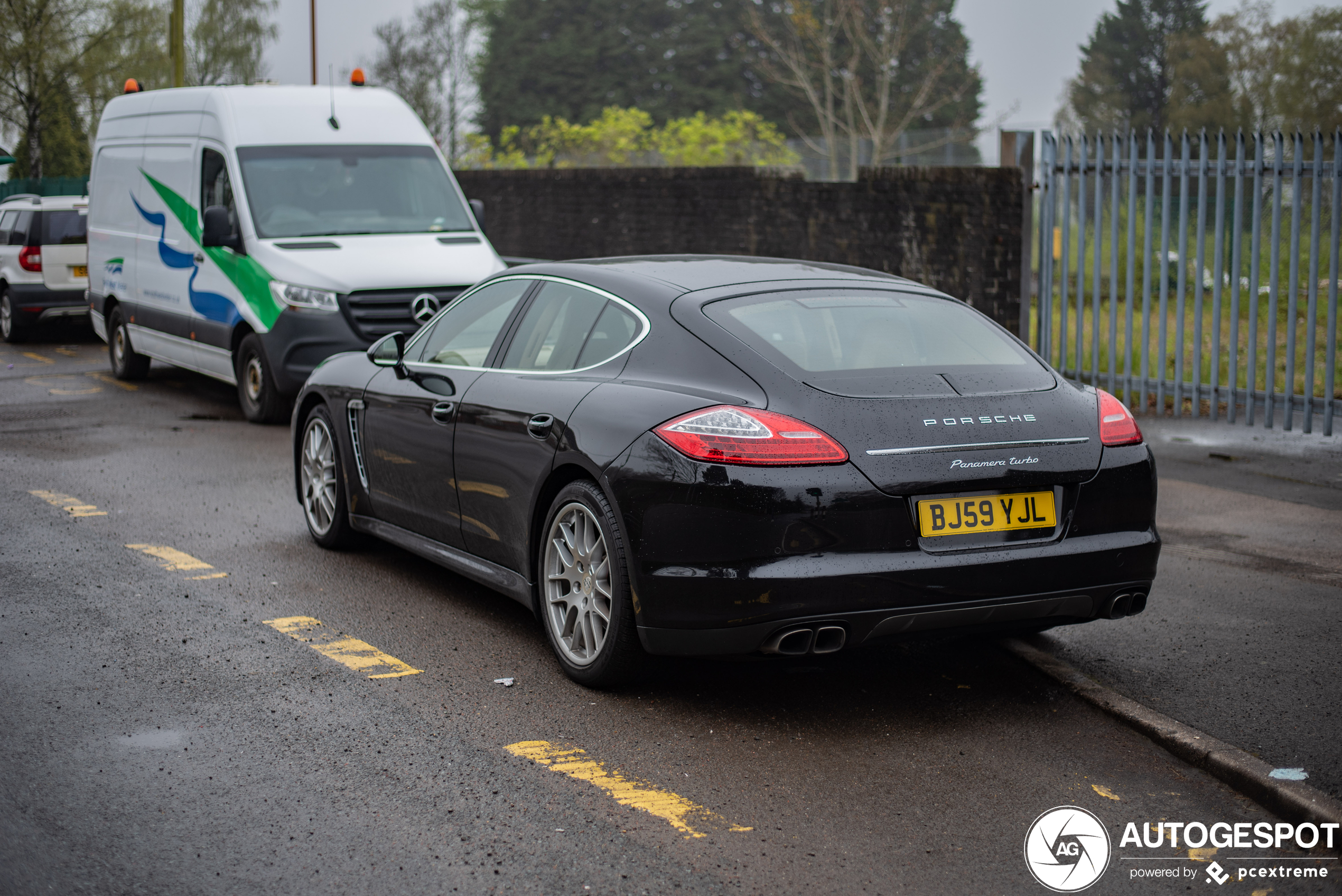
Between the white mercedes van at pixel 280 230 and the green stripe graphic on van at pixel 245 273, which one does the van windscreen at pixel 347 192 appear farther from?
the green stripe graphic on van at pixel 245 273

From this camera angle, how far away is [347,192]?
12.6 metres

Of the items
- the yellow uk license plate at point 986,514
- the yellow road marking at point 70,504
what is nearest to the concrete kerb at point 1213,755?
the yellow uk license plate at point 986,514

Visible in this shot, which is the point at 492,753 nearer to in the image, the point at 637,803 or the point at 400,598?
the point at 637,803

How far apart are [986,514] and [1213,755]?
99cm

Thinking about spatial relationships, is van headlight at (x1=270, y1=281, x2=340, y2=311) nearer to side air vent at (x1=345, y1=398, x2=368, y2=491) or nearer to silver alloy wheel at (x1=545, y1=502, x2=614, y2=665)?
side air vent at (x1=345, y1=398, x2=368, y2=491)

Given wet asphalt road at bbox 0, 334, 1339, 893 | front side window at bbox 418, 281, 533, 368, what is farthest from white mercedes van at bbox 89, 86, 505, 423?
wet asphalt road at bbox 0, 334, 1339, 893

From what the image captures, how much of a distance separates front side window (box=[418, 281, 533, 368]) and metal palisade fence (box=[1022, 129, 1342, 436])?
20.7ft

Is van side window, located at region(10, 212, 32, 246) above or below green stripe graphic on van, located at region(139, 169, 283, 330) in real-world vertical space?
above

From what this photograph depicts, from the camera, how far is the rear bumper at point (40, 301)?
18609 millimetres

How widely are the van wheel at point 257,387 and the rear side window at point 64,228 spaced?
7588 millimetres

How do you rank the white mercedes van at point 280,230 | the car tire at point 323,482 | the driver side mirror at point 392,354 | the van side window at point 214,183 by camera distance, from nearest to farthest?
1. the driver side mirror at point 392,354
2. the car tire at point 323,482
3. the white mercedes van at point 280,230
4. the van side window at point 214,183

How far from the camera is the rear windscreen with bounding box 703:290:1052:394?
16.0 feet

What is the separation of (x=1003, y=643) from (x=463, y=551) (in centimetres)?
222

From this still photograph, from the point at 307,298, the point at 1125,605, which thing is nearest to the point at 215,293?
the point at 307,298
